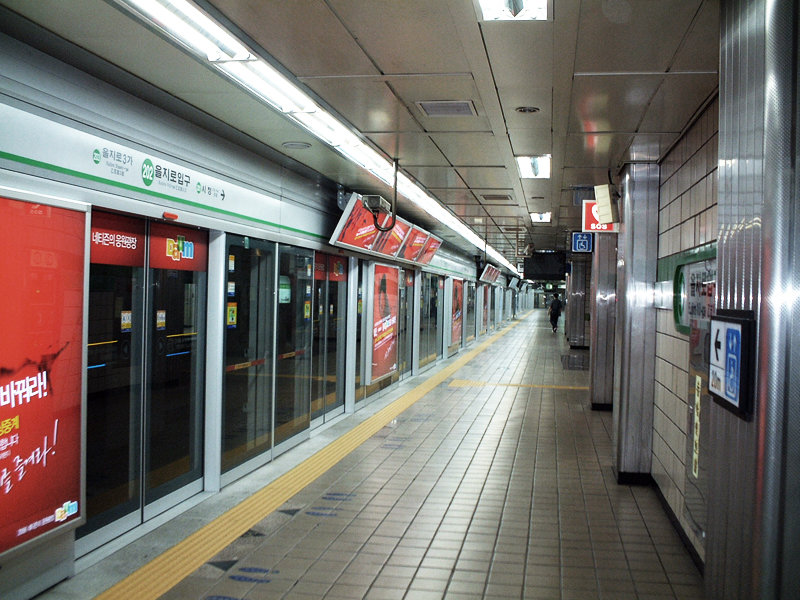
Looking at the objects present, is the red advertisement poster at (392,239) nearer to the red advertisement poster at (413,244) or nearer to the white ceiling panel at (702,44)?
the red advertisement poster at (413,244)

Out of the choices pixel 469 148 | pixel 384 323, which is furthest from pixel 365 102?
pixel 384 323

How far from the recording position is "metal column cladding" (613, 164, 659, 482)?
501 cm

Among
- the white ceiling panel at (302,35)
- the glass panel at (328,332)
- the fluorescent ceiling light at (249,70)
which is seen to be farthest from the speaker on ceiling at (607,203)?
the white ceiling panel at (302,35)

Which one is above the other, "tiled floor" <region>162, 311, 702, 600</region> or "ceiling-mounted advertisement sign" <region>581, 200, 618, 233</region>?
"ceiling-mounted advertisement sign" <region>581, 200, 618, 233</region>

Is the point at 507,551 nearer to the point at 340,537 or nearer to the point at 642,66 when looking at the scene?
the point at 340,537

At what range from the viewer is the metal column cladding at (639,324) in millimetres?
5008

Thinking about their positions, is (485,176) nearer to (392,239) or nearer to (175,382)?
(392,239)

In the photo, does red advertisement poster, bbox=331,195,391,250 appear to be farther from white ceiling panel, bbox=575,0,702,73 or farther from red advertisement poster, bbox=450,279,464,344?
red advertisement poster, bbox=450,279,464,344

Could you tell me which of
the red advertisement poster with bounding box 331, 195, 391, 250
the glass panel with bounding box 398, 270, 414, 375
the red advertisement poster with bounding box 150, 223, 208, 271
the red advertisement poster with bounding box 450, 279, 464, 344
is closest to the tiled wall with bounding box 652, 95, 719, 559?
the red advertisement poster with bounding box 331, 195, 391, 250

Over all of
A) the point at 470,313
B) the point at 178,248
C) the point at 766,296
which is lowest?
the point at 470,313

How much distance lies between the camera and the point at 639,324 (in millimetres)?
5031

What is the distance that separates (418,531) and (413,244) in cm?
569

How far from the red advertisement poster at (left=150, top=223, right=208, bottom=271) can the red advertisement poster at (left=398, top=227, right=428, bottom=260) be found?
4489 millimetres

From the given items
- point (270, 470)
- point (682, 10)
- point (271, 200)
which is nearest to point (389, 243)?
point (271, 200)
